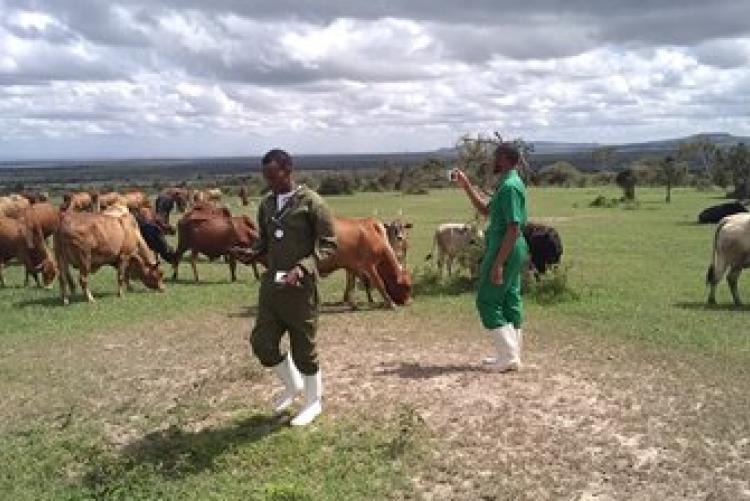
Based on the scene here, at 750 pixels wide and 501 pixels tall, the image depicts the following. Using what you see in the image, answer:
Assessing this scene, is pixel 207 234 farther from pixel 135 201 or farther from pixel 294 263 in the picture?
pixel 135 201

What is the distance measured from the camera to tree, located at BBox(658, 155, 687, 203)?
151 feet

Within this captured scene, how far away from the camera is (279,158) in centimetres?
746

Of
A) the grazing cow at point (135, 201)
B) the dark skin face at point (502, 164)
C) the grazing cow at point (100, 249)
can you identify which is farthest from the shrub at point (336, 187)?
the dark skin face at point (502, 164)

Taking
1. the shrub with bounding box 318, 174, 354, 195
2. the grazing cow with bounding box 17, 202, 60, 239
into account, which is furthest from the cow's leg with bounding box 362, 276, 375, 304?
the shrub with bounding box 318, 174, 354, 195

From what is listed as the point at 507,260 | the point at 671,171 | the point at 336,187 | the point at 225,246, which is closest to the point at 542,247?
the point at 225,246

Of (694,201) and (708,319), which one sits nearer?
(708,319)

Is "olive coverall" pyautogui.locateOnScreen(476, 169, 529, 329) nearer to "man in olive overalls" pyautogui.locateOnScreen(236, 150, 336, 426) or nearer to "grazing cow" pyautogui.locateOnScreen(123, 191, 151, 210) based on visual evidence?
"man in olive overalls" pyautogui.locateOnScreen(236, 150, 336, 426)

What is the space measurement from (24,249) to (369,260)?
27.7 feet

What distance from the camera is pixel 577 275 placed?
1823cm

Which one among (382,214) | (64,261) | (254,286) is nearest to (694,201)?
(382,214)

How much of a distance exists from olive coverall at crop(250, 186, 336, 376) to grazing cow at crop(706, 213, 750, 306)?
354 inches

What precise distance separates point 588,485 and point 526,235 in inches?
387

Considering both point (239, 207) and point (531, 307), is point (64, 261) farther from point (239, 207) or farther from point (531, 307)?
point (239, 207)

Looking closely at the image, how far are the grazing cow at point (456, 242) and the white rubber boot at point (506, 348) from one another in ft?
23.0
